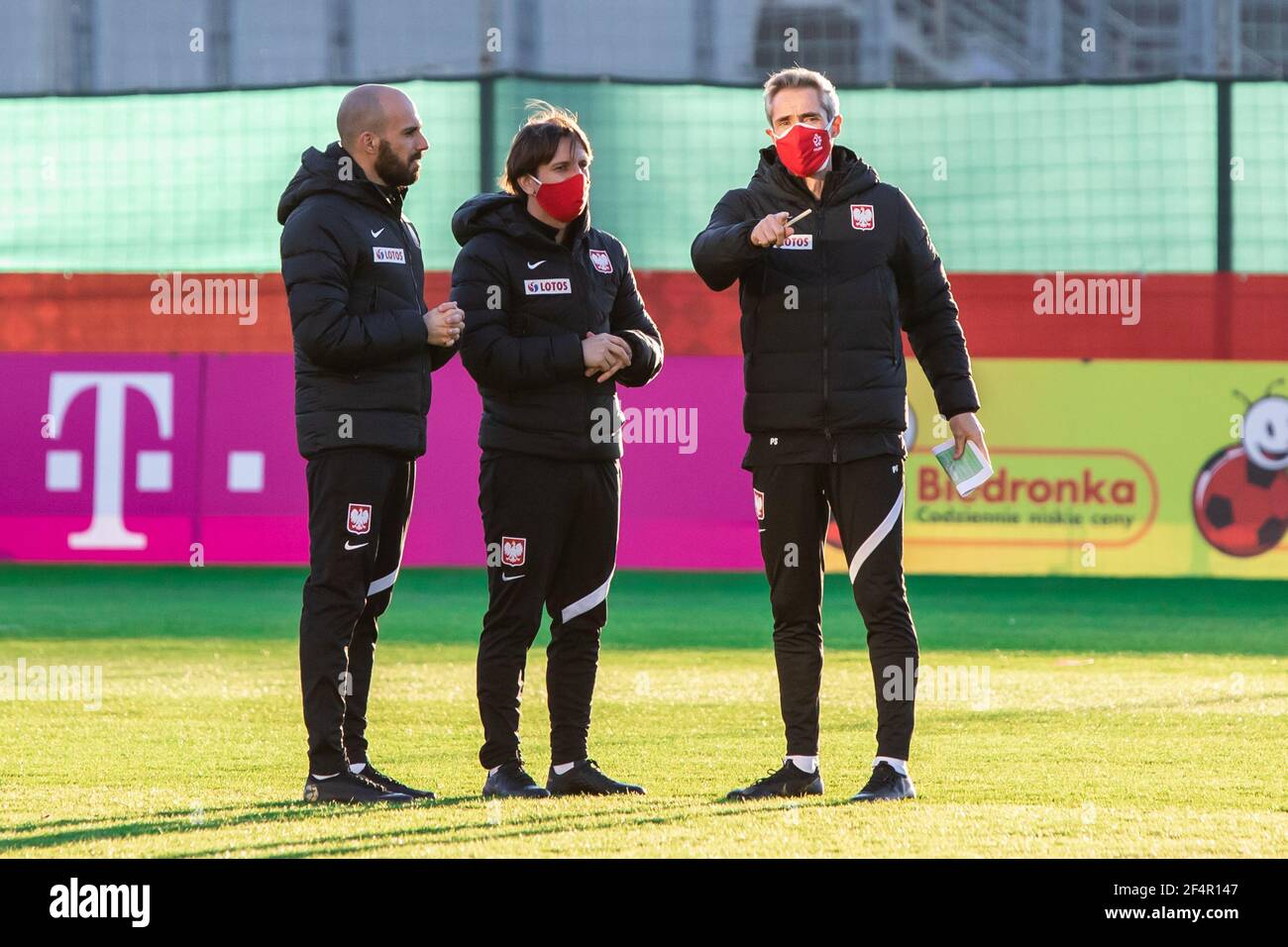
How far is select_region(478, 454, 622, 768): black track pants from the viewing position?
4984 millimetres

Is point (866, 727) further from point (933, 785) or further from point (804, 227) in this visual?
point (804, 227)

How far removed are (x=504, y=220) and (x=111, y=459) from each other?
8.49 metres

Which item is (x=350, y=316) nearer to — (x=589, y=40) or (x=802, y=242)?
(x=802, y=242)

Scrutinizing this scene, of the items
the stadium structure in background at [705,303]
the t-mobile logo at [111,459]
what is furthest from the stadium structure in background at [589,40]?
the t-mobile logo at [111,459]

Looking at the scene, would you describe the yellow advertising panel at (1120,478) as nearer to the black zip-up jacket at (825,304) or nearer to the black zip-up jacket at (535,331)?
the black zip-up jacket at (825,304)

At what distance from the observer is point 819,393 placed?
16.3 feet

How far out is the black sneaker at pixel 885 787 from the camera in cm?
480

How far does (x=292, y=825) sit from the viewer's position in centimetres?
437

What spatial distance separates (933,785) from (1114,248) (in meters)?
9.41

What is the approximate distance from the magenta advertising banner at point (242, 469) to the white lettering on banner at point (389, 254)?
296 inches

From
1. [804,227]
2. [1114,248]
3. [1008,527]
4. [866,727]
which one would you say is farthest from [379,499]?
[1114,248]

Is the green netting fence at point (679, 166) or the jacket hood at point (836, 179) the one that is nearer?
the jacket hood at point (836, 179)

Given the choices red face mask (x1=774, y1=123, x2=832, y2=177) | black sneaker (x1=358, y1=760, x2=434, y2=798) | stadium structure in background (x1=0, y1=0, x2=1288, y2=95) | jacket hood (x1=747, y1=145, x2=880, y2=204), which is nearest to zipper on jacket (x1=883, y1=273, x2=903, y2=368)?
jacket hood (x1=747, y1=145, x2=880, y2=204)
